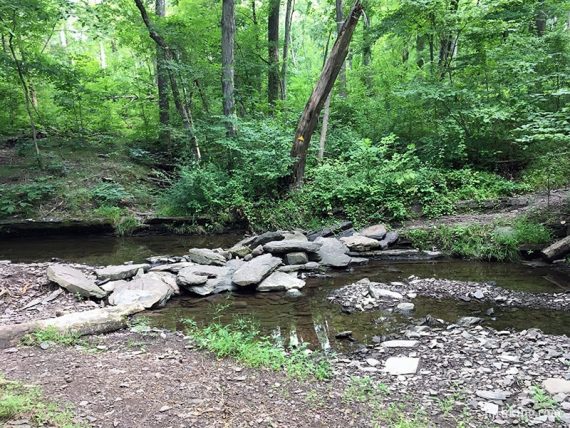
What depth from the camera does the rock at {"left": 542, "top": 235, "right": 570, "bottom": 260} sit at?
8445 millimetres

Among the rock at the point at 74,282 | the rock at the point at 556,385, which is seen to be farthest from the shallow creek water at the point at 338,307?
the rock at the point at 556,385

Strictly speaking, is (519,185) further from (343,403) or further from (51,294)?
(51,294)

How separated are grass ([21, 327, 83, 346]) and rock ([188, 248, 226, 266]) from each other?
4.11 metres

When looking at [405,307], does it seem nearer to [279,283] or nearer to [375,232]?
[279,283]

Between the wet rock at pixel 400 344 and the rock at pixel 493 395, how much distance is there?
49.9 inches

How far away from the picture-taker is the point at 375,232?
1038cm

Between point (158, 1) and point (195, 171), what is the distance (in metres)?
8.96

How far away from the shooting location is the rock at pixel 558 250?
27.7ft

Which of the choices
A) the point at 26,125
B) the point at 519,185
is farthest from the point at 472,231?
the point at 26,125

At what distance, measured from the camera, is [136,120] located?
19062mm

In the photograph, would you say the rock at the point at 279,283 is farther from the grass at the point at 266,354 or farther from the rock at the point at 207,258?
the grass at the point at 266,354

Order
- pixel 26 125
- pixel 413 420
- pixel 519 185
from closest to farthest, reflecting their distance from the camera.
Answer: pixel 413 420, pixel 519 185, pixel 26 125

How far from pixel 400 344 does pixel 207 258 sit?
16.7 feet

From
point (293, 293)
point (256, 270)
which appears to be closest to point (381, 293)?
point (293, 293)
